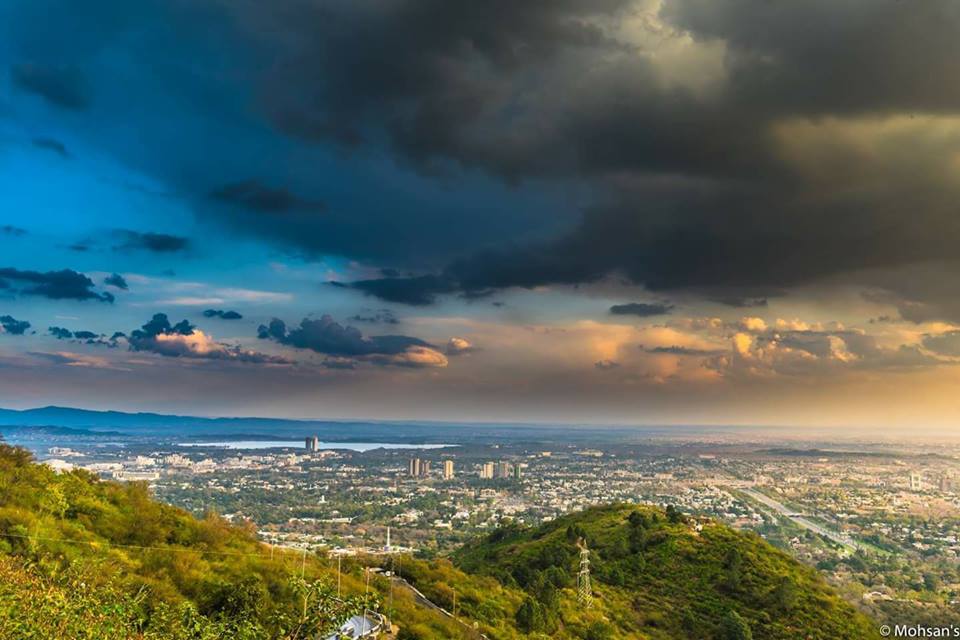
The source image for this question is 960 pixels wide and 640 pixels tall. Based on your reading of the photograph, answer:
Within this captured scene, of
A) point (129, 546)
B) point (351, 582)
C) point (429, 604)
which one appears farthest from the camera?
point (429, 604)

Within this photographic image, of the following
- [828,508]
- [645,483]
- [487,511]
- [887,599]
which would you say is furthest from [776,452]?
[887,599]

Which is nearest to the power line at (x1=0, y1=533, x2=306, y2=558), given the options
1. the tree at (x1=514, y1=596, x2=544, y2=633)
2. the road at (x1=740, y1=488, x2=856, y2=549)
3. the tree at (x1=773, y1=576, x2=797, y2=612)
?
the tree at (x1=514, y1=596, x2=544, y2=633)

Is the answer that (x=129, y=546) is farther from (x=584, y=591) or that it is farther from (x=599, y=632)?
(x=584, y=591)

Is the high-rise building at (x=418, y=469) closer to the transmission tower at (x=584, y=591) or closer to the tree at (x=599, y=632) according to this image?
the transmission tower at (x=584, y=591)

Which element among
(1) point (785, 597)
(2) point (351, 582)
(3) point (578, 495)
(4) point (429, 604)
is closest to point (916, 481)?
(3) point (578, 495)

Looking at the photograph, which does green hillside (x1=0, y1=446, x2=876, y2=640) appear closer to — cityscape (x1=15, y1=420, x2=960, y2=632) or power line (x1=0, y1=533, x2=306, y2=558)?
power line (x1=0, y1=533, x2=306, y2=558)

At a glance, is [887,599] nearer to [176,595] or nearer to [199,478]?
[176,595]
